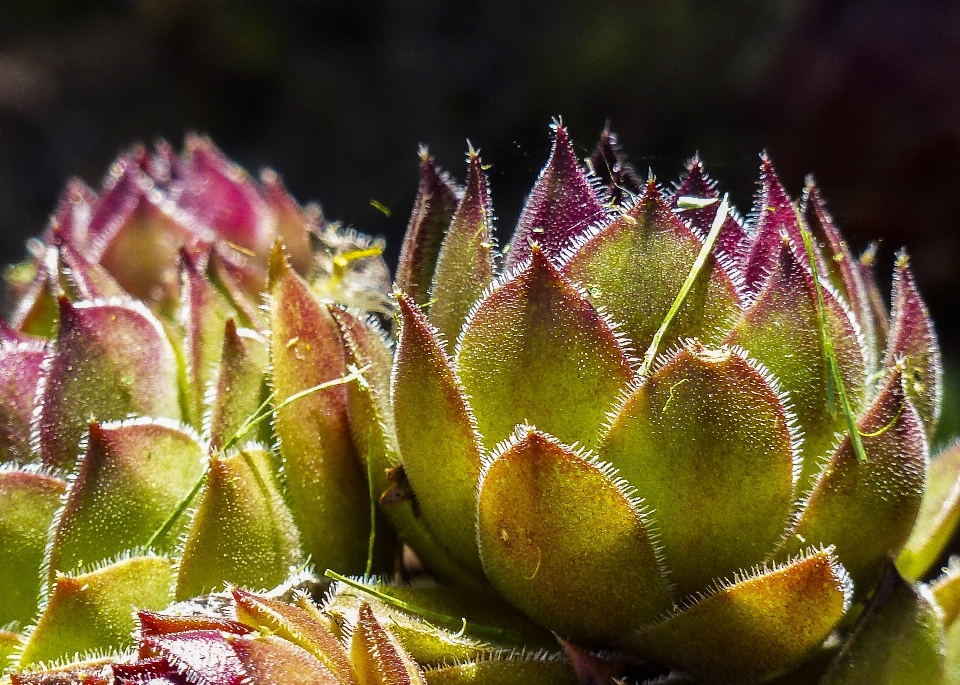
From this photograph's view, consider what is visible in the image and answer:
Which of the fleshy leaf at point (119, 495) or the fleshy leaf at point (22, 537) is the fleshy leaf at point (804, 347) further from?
the fleshy leaf at point (22, 537)

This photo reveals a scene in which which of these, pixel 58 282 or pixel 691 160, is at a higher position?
pixel 691 160

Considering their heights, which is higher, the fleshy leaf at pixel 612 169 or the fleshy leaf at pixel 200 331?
the fleshy leaf at pixel 612 169

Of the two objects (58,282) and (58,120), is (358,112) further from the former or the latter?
(58,282)

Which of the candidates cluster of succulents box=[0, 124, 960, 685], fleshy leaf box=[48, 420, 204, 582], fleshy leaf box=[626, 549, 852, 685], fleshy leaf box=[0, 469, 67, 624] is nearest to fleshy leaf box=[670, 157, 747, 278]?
cluster of succulents box=[0, 124, 960, 685]

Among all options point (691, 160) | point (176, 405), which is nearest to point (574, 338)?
point (691, 160)

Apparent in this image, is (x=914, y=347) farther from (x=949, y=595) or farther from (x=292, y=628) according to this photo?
(x=292, y=628)

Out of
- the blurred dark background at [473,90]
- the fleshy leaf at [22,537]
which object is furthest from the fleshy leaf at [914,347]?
the blurred dark background at [473,90]

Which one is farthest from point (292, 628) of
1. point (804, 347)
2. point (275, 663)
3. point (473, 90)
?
point (473, 90)
